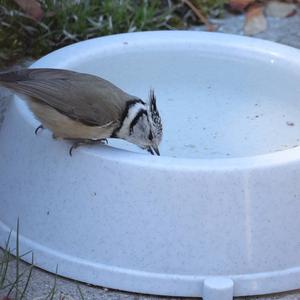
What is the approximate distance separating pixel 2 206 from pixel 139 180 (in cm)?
80

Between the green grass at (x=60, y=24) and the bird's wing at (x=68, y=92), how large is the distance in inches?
72.1

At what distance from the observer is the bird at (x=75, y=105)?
3.76 m

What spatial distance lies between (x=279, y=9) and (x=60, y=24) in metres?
1.71

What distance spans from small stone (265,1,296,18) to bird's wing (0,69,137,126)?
2810mm

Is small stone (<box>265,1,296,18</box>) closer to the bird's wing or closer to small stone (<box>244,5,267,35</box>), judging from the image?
small stone (<box>244,5,267,35</box>)

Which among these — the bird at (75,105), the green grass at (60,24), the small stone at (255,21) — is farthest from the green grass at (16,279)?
the small stone at (255,21)

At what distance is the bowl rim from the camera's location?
3.51m

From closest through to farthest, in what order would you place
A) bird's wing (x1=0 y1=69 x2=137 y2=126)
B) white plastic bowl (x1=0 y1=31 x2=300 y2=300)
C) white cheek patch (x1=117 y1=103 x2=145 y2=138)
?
white plastic bowl (x1=0 y1=31 x2=300 y2=300), bird's wing (x1=0 y1=69 x2=137 y2=126), white cheek patch (x1=117 y1=103 x2=145 y2=138)

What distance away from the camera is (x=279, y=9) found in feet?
21.1

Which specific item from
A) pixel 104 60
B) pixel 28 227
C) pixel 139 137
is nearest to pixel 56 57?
pixel 104 60

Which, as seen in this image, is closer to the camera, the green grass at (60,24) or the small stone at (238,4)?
the green grass at (60,24)

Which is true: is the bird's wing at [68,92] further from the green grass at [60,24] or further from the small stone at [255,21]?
the small stone at [255,21]

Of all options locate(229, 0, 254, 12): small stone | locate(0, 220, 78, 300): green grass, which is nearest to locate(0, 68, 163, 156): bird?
locate(0, 220, 78, 300): green grass

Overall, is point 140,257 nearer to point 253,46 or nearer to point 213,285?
point 213,285
